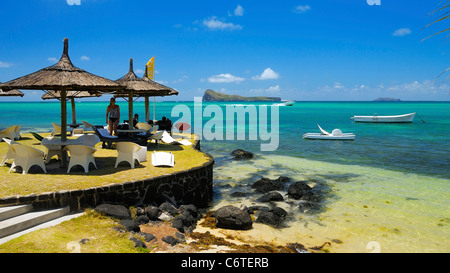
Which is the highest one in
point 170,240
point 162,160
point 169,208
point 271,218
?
point 162,160

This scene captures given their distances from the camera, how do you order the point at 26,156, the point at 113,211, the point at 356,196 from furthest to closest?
the point at 356,196, the point at 26,156, the point at 113,211

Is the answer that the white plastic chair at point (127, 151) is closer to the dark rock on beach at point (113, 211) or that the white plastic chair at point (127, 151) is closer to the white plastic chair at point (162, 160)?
the white plastic chair at point (162, 160)

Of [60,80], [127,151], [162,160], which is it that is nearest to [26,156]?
[60,80]

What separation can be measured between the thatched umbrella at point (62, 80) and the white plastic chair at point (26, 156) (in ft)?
2.91

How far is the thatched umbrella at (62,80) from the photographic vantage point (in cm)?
780

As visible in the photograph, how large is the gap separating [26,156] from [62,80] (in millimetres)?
2108

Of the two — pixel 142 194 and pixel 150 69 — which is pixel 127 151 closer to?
pixel 142 194

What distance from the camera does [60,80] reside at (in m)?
7.93

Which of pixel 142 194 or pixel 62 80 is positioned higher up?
pixel 62 80

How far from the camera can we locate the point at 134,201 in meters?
7.21

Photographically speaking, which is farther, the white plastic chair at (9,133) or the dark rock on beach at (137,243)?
the white plastic chair at (9,133)

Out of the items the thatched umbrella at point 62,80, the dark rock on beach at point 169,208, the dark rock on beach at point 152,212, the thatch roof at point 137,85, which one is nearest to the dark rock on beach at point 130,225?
the dark rock on beach at point 152,212
